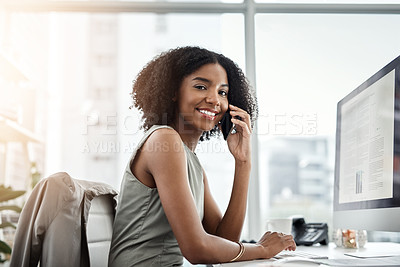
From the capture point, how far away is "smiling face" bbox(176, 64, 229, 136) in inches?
58.6

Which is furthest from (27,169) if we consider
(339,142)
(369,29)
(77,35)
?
(77,35)

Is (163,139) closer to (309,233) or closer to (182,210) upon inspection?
(182,210)

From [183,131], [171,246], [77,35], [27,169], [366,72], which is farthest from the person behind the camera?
[77,35]

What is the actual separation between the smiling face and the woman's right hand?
437 mm

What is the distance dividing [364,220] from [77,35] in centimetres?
590

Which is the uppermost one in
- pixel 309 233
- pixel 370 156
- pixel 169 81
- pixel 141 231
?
pixel 169 81

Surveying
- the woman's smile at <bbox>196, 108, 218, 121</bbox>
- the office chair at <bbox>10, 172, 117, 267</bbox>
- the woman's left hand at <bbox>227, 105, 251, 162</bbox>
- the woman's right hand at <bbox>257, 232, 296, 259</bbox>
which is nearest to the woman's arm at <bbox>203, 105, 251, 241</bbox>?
the woman's left hand at <bbox>227, 105, 251, 162</bbox>

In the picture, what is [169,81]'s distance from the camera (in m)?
1.53

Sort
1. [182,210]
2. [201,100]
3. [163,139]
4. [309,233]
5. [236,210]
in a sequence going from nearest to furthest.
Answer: [182,210], [163,139], [201,100], [236,210], [309,233]

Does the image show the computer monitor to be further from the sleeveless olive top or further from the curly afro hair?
the sleeveless olive top

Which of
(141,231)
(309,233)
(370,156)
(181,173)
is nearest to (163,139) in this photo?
(181,173)

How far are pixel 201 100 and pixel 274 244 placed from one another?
1.75 feet

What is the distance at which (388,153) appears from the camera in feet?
4.03

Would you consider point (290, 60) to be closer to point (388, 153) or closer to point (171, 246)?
point (388, 153)
